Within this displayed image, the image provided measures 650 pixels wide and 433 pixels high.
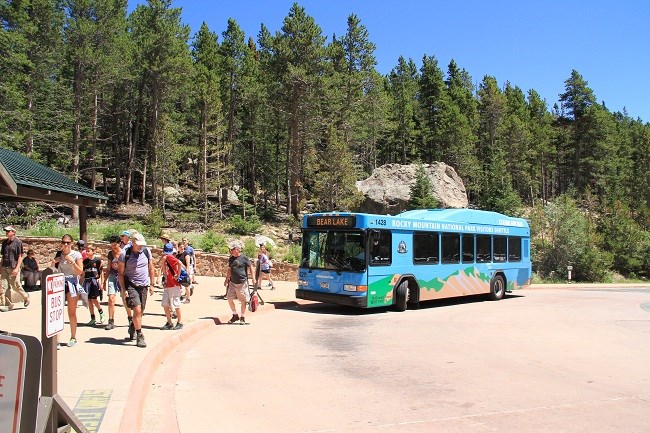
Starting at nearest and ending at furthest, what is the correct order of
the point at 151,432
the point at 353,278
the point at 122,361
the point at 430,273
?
the point at 151,432, the point at 122,361, the point at 353,278, the point at 430,273

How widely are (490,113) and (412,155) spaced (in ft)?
38.9

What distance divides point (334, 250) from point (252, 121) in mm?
39259

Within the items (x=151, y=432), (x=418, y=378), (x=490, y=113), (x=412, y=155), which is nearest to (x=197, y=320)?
(x=418, y=378)

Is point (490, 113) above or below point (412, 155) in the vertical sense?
above

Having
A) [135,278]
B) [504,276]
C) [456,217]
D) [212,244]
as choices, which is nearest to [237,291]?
[135,278]

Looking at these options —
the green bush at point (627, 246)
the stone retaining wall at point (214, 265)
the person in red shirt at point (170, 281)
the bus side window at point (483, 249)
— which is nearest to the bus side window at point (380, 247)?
the bus side window at point (483, 249)

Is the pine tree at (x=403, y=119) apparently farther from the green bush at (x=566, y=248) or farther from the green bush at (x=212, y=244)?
the green bush at (x=212, y=244)

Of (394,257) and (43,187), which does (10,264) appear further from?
(394,257)

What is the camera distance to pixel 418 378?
8.10 meters

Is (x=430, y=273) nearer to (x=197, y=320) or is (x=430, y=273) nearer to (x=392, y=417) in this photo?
(x=197, y=320)

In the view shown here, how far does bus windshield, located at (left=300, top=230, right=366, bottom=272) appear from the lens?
48.6 ft

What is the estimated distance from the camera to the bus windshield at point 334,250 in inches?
583

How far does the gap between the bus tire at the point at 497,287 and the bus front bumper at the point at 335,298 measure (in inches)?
307

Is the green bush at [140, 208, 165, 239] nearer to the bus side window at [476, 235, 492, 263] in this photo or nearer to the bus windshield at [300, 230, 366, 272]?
the bus windshield at [300, 230, 366, 272]
